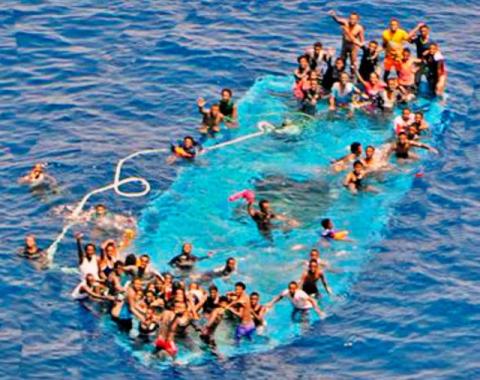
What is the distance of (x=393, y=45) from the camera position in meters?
55.0

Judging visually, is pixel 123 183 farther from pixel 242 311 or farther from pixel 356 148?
pixel 242 311

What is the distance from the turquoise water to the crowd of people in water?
0.40 m

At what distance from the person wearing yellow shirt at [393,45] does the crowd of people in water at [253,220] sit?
4 cm

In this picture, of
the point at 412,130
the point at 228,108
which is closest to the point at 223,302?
the point at 412,130

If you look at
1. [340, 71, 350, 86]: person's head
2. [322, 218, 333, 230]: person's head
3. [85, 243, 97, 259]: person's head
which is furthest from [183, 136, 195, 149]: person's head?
[85, 243, 97, 259]: person's head

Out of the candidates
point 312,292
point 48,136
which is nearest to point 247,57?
point 48,136

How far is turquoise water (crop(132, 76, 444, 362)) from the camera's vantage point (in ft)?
147

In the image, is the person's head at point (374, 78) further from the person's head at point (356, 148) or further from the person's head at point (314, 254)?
the person's head at point (314, 254)

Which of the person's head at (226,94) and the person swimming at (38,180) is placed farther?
the person's head at (226,94)

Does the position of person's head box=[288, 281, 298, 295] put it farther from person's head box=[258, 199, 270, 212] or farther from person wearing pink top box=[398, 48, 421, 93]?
person wearing pink top box=[398, 48, 421, 93]

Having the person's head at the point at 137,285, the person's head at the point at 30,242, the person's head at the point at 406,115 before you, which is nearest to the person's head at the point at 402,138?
the person's head at the point at 406,115

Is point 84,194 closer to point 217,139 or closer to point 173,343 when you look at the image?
point 217,139

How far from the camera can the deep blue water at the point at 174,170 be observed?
137 feet

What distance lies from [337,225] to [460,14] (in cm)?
1845
